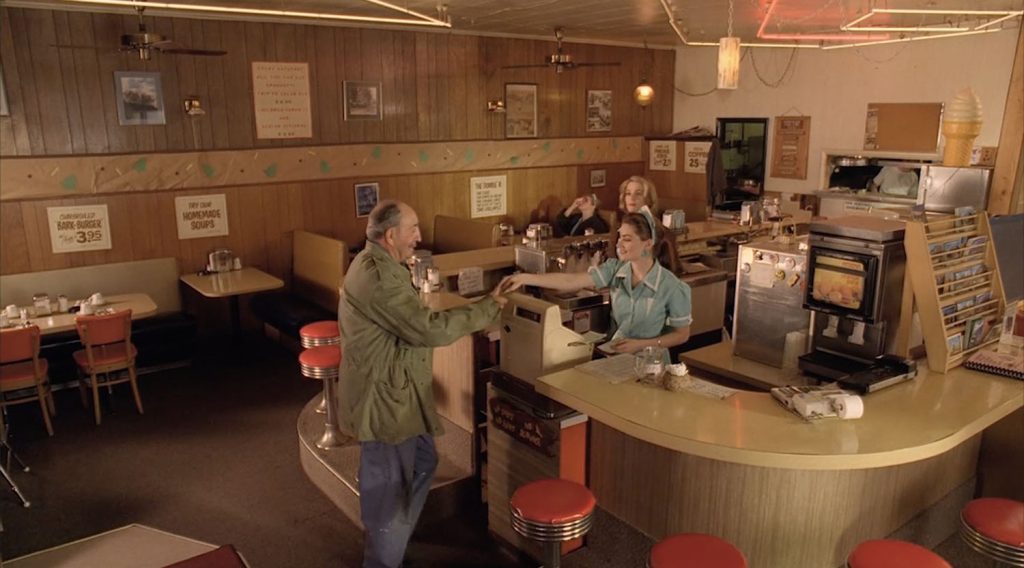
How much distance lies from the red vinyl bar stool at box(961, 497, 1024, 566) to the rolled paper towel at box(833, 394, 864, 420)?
2.04 ft

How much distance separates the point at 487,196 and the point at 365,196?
1.67 metres

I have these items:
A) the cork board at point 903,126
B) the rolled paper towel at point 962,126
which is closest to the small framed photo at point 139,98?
the rolled paper towel at point 962,126

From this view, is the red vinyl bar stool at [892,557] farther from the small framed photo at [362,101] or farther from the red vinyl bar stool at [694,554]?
the small framed photo at [362,101]

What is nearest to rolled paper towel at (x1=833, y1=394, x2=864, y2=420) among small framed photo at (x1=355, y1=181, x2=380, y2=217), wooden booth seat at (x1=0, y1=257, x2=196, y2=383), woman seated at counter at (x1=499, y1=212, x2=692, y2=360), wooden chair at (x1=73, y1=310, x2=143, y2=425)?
woman seated at counter at (x1=499, y1=212, x2=692, y2=360)

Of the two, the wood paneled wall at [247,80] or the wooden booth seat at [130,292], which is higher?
the wood paneled wall at [247,80]

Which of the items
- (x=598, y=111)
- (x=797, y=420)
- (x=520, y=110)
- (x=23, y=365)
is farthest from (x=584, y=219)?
(x=797, y=420)

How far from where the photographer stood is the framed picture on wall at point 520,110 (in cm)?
911

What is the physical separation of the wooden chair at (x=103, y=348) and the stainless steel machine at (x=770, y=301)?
4443 mm

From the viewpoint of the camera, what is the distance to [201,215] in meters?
7.11

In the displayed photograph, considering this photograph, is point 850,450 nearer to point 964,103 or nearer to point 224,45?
point 964,103

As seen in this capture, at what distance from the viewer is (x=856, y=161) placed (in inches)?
341

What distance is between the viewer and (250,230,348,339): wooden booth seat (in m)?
6.83

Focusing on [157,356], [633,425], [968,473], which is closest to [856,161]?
[968,473]

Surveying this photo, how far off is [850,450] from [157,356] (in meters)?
5.93
